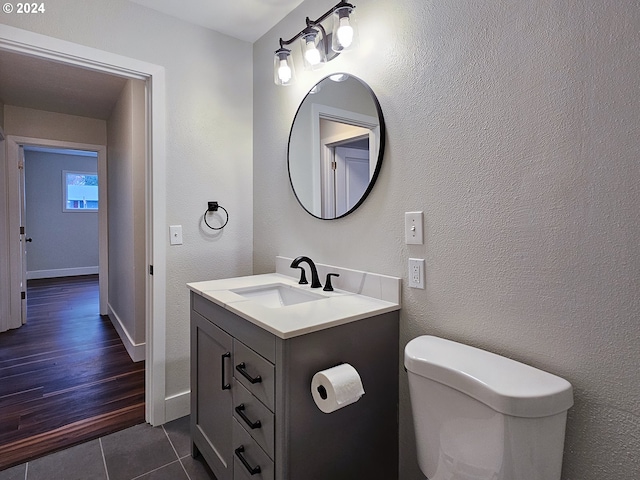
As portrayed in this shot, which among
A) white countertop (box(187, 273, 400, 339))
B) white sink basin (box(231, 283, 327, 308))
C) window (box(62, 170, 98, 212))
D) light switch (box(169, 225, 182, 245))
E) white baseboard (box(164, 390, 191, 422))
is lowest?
white baseboard (box(164, 390, 191, 422))

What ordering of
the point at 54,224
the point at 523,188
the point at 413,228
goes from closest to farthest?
the point at 523,188 < the point at 413,228 < the point at 54,224

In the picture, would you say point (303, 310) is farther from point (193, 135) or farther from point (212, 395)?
point (193, 135)

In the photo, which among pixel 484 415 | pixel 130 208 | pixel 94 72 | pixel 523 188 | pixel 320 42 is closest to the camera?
pixel 484 415

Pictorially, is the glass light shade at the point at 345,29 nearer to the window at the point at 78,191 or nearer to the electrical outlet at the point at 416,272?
the electrical outlet at the point at 416,272

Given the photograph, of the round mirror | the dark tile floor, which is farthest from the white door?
the dark tile floor

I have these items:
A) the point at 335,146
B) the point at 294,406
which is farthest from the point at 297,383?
the point at 335,146

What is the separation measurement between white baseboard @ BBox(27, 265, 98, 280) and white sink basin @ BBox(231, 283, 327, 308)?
6.18m

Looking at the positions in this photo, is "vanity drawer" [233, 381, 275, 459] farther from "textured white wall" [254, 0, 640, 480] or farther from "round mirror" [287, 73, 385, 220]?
"round mirror" [287, 73, 385, 220]

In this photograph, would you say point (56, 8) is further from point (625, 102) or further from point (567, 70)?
point (625, 102)

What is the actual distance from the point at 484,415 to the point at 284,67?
1.67 metres

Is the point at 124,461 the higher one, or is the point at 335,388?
the point at 335,388

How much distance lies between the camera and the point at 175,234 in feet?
6.40

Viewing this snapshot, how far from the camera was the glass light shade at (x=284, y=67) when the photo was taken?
171 centimetres

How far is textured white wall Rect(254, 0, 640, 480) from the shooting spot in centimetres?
83
